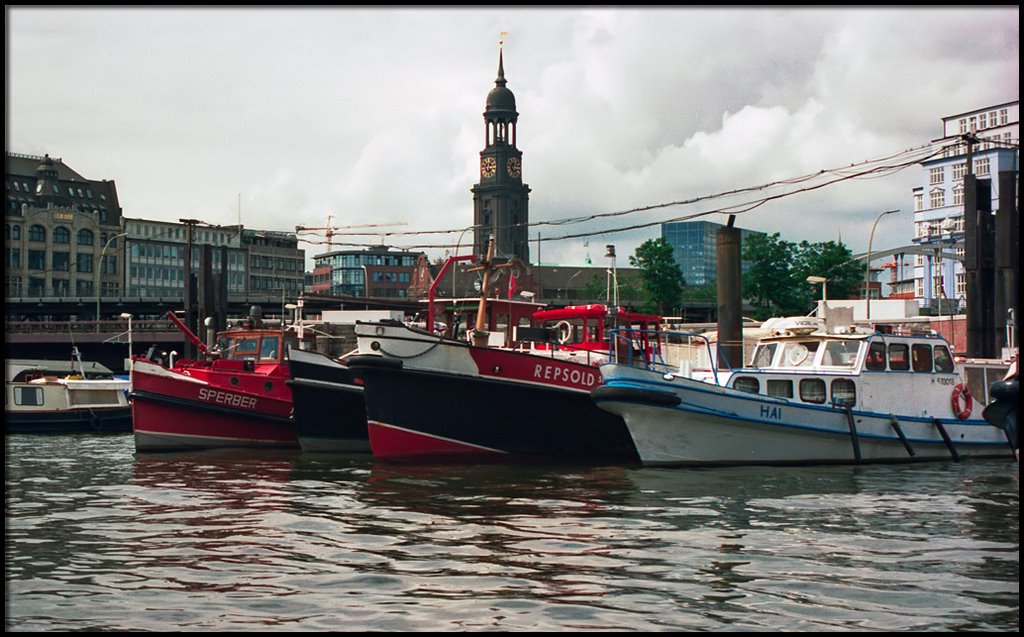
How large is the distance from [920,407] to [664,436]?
20.2 feet

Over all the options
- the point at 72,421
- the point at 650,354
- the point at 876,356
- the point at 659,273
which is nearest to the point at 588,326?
the point at 650,354

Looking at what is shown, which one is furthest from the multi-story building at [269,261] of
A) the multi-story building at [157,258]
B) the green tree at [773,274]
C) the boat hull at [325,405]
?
the boat hull at [325,405]

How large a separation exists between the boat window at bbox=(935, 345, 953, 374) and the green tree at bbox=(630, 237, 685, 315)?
6223cm

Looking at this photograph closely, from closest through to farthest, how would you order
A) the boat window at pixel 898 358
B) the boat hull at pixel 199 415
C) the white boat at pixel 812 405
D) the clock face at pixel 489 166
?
the white boat at pixel 812 405, the boat window at pixel 898 358, the boat hull at pixel 199 415, the clock face at pixel 489 166

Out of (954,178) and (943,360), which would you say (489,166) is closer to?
(954,178)

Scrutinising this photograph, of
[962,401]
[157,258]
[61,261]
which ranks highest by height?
[157,258]

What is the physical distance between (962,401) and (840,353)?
3067 mm

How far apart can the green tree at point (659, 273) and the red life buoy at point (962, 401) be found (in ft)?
204

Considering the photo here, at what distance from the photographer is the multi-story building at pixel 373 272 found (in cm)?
17250

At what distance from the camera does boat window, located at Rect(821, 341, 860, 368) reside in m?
23.1

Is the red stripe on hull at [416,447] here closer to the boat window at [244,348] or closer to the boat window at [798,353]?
the boat window at [798,353]

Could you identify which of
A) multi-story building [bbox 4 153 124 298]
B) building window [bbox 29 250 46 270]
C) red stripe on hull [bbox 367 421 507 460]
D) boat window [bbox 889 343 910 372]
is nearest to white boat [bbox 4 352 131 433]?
red stripe on hull [bbox 367 421 507 460]

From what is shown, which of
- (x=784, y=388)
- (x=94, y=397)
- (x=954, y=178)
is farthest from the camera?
(x=954, y=178)

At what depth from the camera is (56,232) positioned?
122 metres
